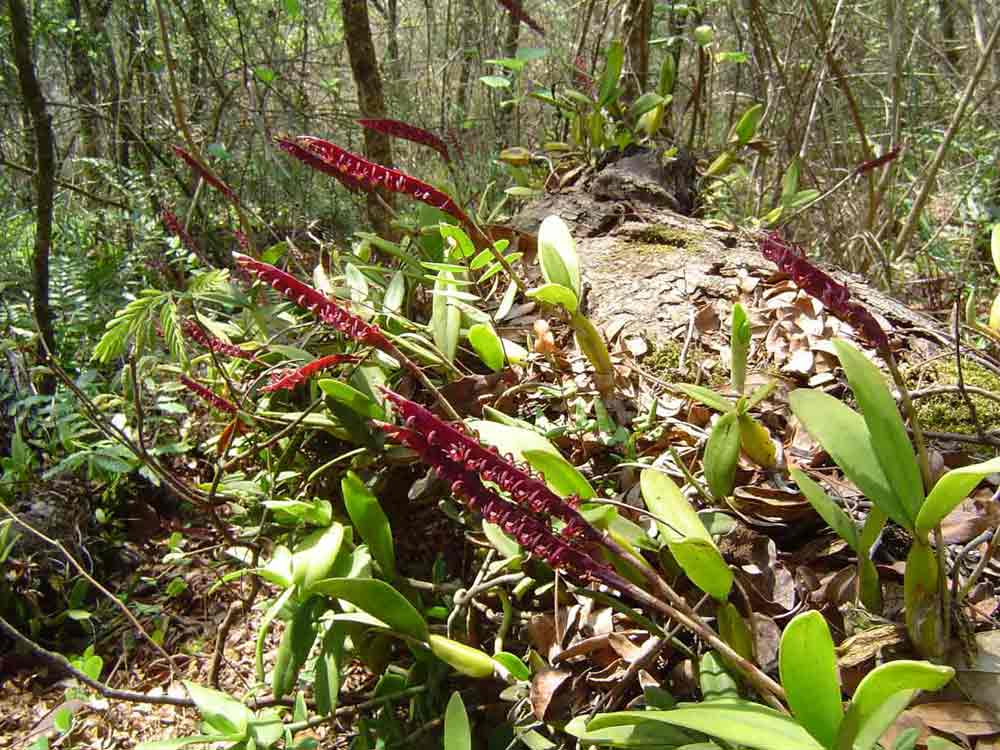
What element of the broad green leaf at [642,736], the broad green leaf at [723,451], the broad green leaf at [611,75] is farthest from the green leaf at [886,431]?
the broad green leaf at [611,75]

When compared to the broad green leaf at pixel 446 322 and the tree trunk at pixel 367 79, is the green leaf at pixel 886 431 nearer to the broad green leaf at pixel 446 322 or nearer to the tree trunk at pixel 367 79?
the broad green leaf at pixel 446 322

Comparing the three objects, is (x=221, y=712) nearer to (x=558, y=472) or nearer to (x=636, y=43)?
(x=558, y=472)

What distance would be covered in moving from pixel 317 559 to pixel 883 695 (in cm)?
69

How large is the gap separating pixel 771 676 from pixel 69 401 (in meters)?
1.82

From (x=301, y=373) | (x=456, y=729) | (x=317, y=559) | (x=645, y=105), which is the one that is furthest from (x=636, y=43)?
(x=456, y=729)

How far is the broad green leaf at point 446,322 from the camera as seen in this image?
1.32 metres

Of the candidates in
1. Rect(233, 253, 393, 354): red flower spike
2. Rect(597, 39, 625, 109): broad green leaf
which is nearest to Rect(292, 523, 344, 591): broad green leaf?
Rect(233, 253, 393, 354): red flower spike

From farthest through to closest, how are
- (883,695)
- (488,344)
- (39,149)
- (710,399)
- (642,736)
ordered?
(39,149)
(488,344)
(710,399)
(642,736)
(883,695)

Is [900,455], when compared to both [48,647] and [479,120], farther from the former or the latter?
[479,120]

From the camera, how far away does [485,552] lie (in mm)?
1152

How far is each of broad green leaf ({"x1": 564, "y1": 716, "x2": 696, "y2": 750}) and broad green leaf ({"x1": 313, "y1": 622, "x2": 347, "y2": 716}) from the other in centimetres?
40

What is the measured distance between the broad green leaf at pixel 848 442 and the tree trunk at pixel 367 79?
1.82m

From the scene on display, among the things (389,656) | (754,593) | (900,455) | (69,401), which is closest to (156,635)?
(69,401)

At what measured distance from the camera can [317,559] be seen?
0.96m
